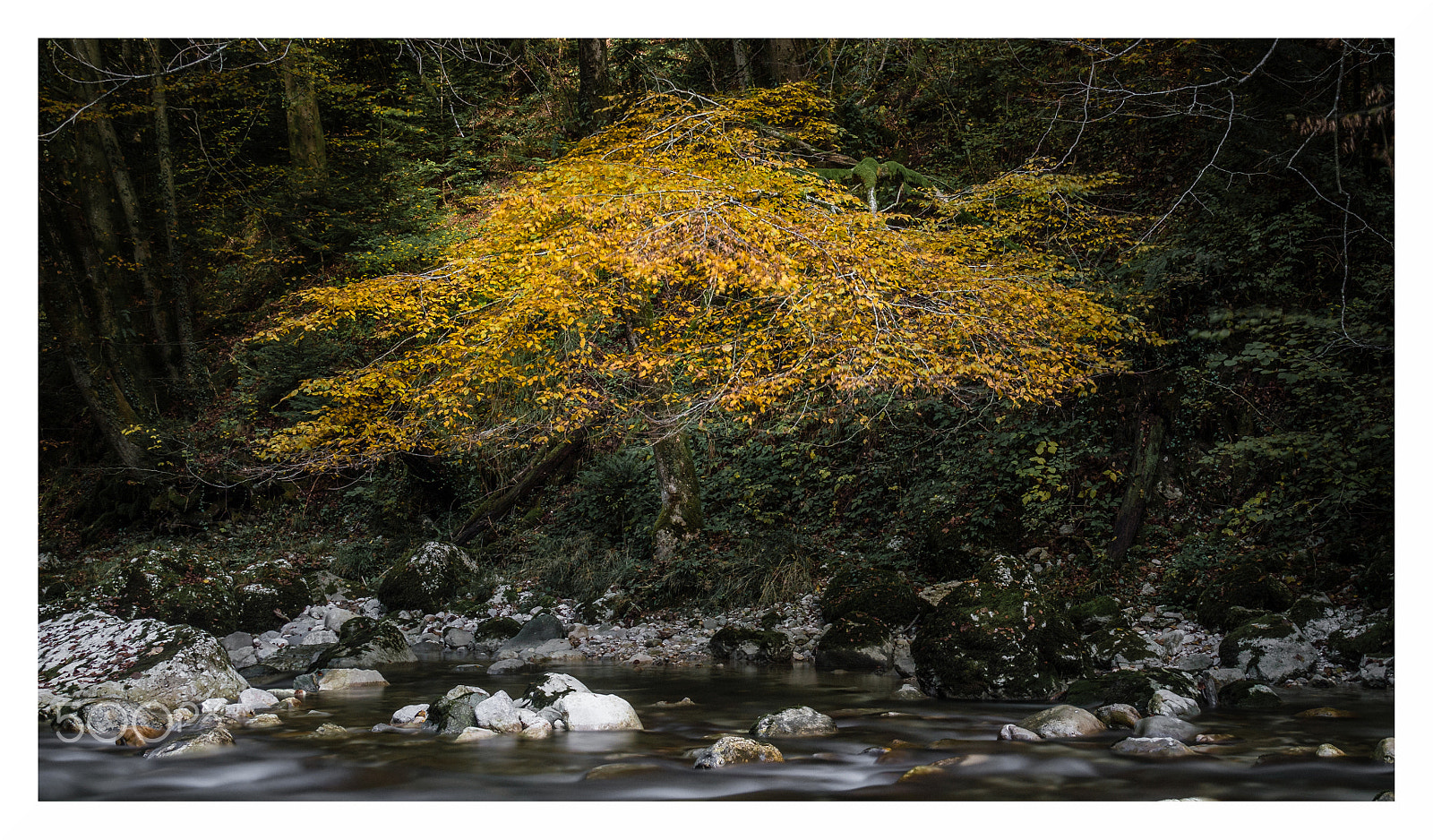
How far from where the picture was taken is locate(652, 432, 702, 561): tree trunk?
324 inches

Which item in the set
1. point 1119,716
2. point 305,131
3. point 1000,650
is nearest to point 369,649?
point 1000,650

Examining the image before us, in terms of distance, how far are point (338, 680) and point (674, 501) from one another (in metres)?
3.51

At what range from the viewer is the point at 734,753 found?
3.67m

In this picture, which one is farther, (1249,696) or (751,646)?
(751,646)

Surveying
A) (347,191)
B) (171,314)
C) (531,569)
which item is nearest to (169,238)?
(171,314)

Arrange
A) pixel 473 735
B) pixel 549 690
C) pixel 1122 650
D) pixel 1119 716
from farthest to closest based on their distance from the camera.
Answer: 1. pixel 1122 650
2. pixel 549 690
3. pixel 473 735
4. pixel 1119 716

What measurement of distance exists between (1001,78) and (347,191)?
20.4 ft

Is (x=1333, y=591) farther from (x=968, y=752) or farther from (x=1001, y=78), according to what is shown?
(x=1001, y=78)

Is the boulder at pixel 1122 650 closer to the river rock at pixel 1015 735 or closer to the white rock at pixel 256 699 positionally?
the river rock at pixel 1015 735

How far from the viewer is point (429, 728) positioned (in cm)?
431

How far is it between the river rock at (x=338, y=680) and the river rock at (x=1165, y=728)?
14.7ft

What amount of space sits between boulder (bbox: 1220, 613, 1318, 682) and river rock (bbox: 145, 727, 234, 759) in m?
5.23

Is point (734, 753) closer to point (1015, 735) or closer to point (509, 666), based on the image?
point (1015, 735)

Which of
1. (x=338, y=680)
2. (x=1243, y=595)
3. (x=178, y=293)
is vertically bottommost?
(x=338, y=680)
